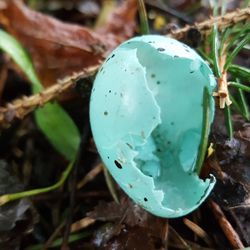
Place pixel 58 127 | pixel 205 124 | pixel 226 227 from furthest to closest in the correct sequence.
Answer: pixel 58 127
pixel 226 227
pixel 205 124

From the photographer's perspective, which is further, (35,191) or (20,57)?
(20,57)

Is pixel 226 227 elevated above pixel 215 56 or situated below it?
below

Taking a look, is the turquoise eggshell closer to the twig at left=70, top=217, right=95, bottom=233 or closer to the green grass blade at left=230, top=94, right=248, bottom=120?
the green grass blade at left=230, top=94, right=248, bottom=120

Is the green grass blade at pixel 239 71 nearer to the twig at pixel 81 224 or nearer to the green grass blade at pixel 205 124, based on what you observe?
the green grass blade at pixel 205 124

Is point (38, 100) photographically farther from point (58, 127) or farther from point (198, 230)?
point (198, 230)

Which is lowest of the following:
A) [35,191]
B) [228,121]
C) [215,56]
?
[35,191]

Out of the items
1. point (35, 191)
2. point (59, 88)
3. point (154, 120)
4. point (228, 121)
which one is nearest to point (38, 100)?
point (59, 88)

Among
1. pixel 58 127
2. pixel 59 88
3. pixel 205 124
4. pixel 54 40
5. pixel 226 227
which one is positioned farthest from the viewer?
pixel 54 40
